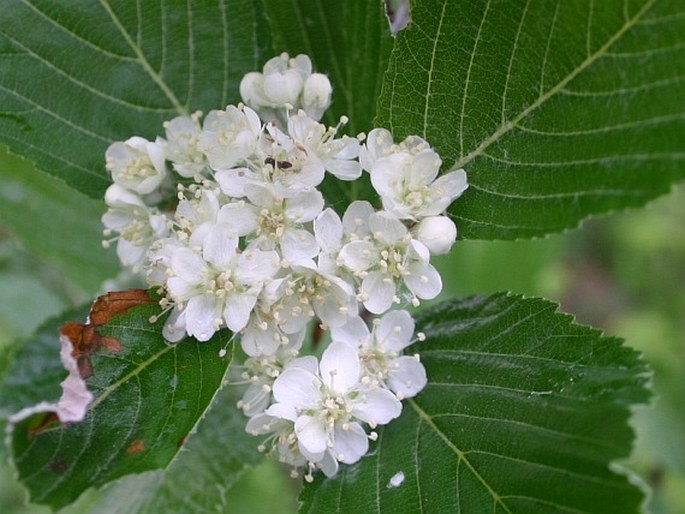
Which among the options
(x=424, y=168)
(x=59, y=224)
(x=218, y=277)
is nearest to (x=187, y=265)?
(x=218, y=277)

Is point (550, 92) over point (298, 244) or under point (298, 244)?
over

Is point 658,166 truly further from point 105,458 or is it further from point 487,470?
point 105,458

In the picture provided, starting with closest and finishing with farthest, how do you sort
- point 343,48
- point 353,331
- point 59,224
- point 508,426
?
point 508,426, point 353,331, point 343,48, point 59,224

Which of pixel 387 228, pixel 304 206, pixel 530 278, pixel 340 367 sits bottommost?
pixel 340 367

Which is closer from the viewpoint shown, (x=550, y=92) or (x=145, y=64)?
(x=550, y=92)

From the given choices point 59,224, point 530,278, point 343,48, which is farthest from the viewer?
point 530,278

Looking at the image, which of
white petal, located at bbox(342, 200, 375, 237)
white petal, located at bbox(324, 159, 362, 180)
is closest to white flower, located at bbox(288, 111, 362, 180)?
white petal, located at bbox(324, 159, 362, 180)

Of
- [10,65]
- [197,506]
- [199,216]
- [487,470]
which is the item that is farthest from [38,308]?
[487,470]

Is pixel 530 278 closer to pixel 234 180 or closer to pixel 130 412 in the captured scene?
pixel 234 180
